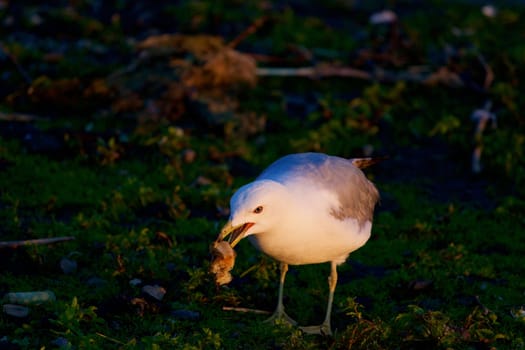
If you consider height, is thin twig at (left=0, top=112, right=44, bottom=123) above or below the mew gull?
below

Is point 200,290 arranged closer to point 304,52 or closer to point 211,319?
point 211,319

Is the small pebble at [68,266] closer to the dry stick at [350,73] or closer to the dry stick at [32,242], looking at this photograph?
the dry stick at [32,242]

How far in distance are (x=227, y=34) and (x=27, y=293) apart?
787 cm

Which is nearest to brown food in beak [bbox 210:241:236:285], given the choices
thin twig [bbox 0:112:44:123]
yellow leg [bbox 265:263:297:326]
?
yellow leg [bbox 265:263:297:326]

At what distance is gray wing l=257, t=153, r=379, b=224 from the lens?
5.88 m

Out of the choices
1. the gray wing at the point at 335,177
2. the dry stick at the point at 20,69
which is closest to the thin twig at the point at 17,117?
the dry stick at the point at 20,69

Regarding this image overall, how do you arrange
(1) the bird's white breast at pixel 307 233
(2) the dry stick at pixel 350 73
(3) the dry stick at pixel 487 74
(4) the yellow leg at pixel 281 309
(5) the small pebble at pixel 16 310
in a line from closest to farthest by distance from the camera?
1. (1) the bird's white breast at pixel 307 233
2. (5) the small pebble at pixel 16 310
3. (4) the yellow leg at pixel 281 309
4. (3) the dry stick at pixel 487 74
5. (2) the dry stick at pixel 350 73

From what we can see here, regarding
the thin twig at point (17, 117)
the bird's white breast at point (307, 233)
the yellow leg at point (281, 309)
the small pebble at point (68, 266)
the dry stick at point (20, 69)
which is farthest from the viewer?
the dry stick at point (20, 69)

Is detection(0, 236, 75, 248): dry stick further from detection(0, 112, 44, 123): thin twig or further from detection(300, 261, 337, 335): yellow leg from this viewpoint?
detection(0, 112, 44, 123): thin twig

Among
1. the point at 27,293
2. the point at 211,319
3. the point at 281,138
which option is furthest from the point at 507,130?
the point at 27,293

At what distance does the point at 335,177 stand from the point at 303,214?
27.0 inches

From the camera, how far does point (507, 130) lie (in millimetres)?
9867

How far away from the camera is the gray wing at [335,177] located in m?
5.88

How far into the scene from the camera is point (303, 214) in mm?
5539
